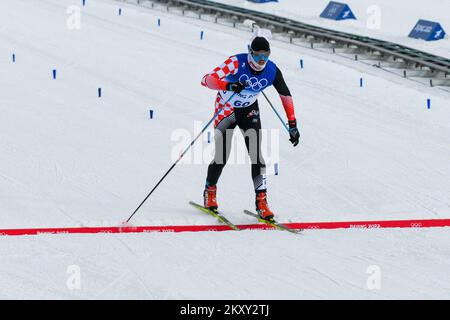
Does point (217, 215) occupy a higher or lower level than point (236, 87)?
lower

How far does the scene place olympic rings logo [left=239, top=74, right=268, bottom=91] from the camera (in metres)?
8.55

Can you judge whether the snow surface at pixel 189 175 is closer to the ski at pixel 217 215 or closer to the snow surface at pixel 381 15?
the ski at pixel 217 215

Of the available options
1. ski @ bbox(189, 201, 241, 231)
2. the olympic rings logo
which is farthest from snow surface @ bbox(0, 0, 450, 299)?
the olympic rings logo

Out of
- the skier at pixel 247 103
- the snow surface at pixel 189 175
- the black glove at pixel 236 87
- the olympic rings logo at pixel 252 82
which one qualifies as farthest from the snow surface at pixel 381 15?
the black glove at pixel 236 87

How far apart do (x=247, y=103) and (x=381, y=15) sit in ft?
50.8

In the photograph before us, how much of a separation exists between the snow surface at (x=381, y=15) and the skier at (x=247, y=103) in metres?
10.8

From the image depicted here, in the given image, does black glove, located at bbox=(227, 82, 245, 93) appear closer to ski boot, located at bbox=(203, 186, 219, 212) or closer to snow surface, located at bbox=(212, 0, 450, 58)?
ski boot, located at bbox=(203, 186, 219, 212)

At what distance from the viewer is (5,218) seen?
9031 mm

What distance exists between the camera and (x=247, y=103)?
345 inches

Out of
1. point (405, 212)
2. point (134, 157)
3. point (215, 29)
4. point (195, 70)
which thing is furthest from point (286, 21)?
point (405, 212)

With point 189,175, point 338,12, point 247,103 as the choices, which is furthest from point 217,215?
point 338,12

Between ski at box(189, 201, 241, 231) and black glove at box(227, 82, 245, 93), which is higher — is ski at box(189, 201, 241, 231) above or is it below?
below

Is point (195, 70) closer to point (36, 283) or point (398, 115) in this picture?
point (398, 115)

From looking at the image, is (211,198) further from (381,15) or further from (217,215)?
(381,15)
